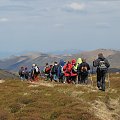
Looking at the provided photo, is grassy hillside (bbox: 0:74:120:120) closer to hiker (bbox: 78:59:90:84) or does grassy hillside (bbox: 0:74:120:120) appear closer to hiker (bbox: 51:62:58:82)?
hiker (bbox: 78:59:90:84)

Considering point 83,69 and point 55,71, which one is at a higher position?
point 83,69

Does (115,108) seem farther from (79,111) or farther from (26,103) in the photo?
(26,103)

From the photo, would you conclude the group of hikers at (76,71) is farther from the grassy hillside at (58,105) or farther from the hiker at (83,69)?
the grassy hillside at (58,105)

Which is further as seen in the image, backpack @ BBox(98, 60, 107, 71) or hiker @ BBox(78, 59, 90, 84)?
hiker @ BBox(78, 59, 90, 84)

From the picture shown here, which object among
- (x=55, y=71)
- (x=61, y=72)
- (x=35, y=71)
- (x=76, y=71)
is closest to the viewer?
(x=76, y=71)

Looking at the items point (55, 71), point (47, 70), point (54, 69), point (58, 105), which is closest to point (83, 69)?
point (55, 71)

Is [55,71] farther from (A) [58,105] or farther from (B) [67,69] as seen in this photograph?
(A) [58,105]

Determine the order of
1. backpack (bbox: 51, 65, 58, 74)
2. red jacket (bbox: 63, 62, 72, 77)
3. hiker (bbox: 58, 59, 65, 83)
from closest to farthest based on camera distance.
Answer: red jacket (bbox: 63, 62, 72, 77) < hiker (bbox: 58, 59, 65, 83) < backpack (bbox: 51, 65, 58, 74)

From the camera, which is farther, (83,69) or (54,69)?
(54,69)

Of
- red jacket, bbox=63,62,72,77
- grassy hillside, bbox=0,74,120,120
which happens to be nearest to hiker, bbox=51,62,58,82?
red jacket, bbox=63,62,72,77

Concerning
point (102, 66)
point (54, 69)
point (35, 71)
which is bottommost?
point (35, 71)

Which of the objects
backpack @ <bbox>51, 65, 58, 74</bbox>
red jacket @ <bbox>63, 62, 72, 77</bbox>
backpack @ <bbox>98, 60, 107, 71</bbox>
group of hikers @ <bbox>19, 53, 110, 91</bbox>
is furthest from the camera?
backpack @ <bbox>51, 65, 58, 74</bbox>

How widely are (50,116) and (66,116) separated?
1271 millimetres

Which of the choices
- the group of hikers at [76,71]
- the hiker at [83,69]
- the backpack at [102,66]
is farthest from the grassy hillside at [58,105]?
the hiker at [83,69]
